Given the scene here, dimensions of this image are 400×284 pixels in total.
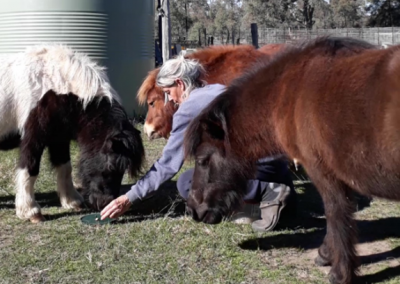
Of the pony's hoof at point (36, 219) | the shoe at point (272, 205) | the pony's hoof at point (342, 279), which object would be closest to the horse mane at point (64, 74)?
the pony's hoof at point (36, 219)

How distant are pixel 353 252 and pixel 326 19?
48955 millimetres

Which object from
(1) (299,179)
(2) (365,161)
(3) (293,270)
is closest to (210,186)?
(3) (293,270)

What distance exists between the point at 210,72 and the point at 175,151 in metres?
1.89

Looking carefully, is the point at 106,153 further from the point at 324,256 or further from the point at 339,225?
the point at 339,225

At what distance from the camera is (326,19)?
49438 mm

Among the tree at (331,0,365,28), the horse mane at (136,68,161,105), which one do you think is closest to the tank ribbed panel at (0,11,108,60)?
the horse mane at (136,68,161,105)

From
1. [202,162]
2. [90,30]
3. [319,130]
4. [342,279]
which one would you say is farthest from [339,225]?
[90,30]

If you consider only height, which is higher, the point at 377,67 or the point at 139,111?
the point at 377,67

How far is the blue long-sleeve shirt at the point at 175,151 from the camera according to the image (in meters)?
4.23

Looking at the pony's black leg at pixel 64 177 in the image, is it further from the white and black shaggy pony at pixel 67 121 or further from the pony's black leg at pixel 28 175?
the pony's black leg at pixel 28 175

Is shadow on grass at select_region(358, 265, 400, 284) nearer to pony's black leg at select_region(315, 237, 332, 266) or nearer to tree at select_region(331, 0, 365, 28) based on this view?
pony's black leg at select_region(315, 237, 332, 266)

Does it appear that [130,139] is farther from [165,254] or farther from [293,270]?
[293,270]

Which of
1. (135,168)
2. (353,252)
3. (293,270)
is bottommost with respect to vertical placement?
(293,270)

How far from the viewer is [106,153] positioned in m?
4.80
